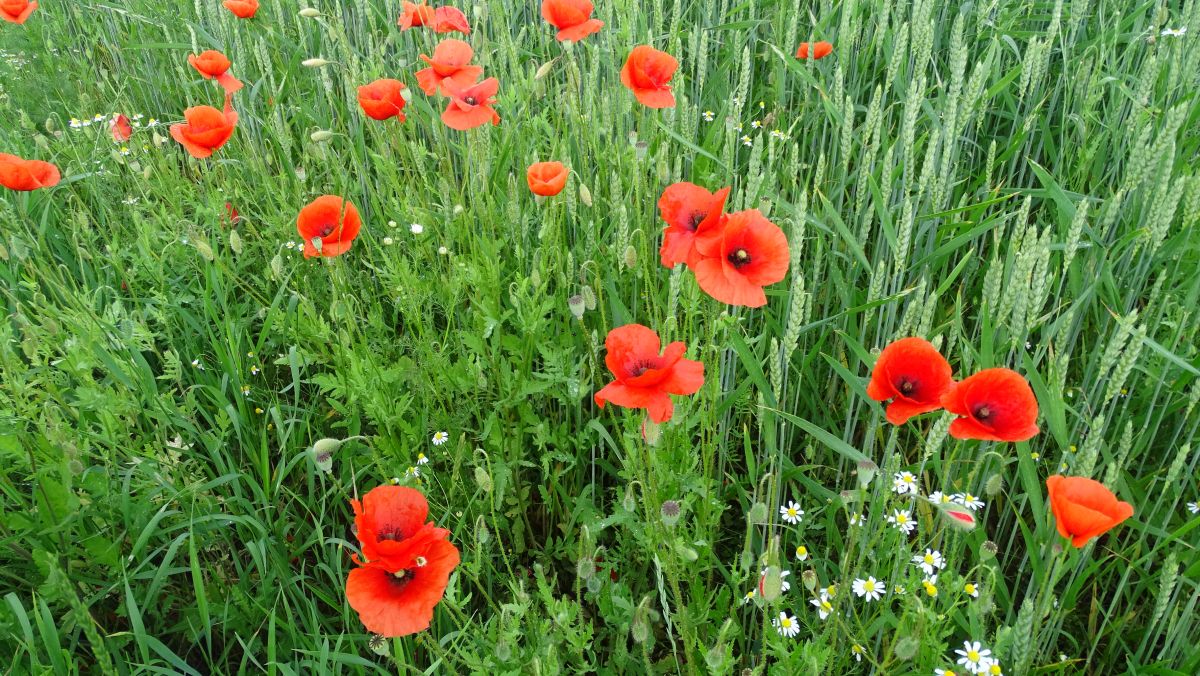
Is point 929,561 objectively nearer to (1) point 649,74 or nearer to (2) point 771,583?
(2) point 771,583

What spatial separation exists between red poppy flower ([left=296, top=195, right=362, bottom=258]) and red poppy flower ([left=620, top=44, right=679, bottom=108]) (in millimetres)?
735

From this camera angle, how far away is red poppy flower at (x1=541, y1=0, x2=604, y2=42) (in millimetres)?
2139

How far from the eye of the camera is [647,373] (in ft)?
4.01

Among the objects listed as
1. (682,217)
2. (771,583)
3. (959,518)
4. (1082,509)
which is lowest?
(771,583)

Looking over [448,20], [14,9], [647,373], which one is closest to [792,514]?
[647,373]

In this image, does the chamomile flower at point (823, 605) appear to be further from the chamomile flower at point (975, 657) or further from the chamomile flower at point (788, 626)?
the chamomile flower at point (975, 657)

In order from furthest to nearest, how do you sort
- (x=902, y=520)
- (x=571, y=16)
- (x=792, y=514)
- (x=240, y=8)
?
(x=240, y=8) → (x=571, y=16) → (x=792, y=514) → (x=902, y=520)

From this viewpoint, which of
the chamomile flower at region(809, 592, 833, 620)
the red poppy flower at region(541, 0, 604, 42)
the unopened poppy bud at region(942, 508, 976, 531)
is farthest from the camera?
the red poppy flower at region(541, 0, 604, 42)

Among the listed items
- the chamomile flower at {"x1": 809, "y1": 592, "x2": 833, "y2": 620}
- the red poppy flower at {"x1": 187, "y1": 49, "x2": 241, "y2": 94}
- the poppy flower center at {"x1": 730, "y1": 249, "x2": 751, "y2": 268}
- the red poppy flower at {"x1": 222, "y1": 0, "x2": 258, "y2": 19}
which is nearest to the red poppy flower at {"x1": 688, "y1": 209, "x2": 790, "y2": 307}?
the poppy flower center at {"x1": 730, "y1": 249, "x2": 751, "y2": 268}

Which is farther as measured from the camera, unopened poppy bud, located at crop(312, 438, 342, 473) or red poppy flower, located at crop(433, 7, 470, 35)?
red poppy flower, located at crop(433, 7, 470, 35)

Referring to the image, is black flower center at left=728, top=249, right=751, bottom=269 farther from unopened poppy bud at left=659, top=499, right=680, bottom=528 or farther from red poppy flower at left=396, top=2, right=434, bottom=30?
red poppy flower at left=396, top=2, right=434, bottom=30

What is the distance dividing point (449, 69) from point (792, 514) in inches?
55.6

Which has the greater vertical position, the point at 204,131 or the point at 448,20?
the point at 448,20

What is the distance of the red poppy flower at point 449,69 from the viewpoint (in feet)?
6.69
